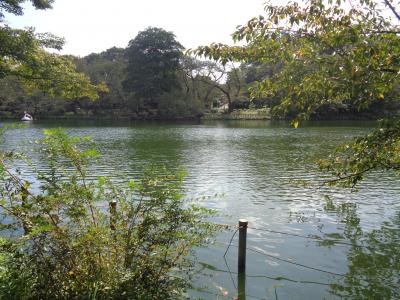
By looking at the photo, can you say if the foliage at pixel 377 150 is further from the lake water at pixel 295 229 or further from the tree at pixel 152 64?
the tree at pixel 152 64

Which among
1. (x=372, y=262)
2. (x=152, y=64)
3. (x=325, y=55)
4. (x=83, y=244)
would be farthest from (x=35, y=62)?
(x=152, y=64)

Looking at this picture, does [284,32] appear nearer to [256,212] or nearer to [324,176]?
[256,212]

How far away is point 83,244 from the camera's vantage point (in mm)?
5059

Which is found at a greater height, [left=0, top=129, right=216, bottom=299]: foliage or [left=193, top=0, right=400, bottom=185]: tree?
[left=193, top=0, right=400, bottom=185]: tree

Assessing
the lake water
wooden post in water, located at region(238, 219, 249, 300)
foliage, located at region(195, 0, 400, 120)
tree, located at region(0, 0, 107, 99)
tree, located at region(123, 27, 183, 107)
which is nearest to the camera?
foliage, located at region(195, 0, 400, 120)

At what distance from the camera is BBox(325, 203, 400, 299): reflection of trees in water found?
7.13 metres

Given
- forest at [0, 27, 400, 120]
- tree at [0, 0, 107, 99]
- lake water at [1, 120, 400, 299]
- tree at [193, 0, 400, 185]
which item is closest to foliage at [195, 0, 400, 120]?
tree at [193, 0, 400, 185]

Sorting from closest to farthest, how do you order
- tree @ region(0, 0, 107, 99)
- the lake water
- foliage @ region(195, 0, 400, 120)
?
foliage @ region(195, 0, 400, 120) < the lake water < tree @ region(0, 0, 107, 99)

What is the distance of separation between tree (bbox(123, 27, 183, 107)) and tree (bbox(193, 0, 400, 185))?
6591 cm

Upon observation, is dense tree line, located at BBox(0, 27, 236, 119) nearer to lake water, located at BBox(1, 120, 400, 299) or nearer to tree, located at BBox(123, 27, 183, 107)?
tree, located at BBox(123, 27, 183, 107)

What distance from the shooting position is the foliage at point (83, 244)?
16.0 ft

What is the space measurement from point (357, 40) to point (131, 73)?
228ft

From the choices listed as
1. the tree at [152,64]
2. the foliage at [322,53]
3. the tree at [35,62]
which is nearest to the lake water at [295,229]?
the foliage at [322,53]

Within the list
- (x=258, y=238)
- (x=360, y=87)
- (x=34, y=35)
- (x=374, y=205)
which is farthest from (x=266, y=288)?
(x=34, y=35)
